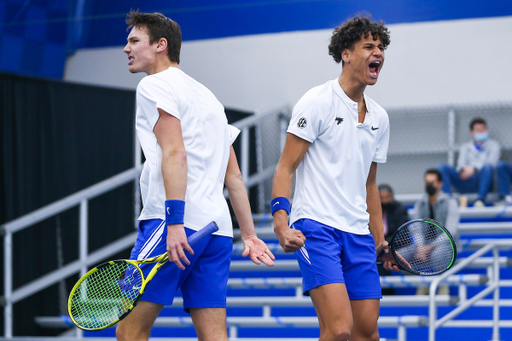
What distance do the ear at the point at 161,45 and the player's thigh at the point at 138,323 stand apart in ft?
3.33

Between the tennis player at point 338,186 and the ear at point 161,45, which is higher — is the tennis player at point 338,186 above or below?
below

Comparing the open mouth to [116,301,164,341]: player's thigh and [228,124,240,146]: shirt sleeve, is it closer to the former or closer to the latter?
[228,124,240,146]: shirt sleeve

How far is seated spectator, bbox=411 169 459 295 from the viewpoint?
714cm

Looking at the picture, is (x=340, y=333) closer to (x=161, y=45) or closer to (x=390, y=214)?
(x=161, y=45)

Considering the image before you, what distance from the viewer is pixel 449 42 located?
912 cm

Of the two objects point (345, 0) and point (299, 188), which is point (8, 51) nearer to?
point (345, 0)

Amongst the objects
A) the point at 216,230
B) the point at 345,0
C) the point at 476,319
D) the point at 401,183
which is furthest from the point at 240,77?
the point at 216,230

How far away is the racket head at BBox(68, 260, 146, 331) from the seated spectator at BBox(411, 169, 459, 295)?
4790 mm

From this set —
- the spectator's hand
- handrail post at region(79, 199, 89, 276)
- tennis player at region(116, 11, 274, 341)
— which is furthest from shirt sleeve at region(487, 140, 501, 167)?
tennis player at region(116, 11, 274, 341)

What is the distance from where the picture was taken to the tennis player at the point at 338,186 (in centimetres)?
336

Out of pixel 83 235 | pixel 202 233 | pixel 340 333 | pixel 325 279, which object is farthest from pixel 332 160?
pixel 83 235

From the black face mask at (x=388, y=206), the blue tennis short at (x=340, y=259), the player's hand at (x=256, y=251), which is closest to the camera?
the player's hand at (x=256, y=251)

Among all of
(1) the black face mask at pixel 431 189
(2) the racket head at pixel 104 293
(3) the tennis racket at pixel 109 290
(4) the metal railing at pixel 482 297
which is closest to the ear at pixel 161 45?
(3) the tennis racket at pixel 109 290

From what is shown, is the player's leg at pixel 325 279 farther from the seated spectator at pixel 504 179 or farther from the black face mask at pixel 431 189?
the seated spectator at pixel 504 179
